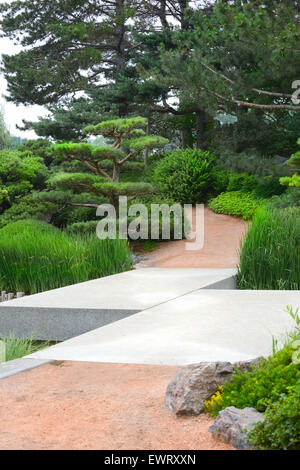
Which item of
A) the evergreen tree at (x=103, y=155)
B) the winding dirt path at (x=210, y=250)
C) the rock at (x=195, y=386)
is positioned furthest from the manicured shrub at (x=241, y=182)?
the rock at (x=195, y=386)

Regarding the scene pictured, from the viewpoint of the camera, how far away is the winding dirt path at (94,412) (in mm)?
2027

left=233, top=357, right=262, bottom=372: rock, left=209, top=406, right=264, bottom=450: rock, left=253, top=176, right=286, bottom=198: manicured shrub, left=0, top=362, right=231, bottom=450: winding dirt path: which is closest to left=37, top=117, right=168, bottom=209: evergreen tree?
left=253, top=176, right=286, bottom=198: manicured shrub

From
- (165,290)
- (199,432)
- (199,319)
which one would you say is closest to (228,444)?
(199,432)

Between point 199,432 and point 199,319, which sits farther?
point 199,319

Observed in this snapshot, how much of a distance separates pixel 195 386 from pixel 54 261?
4692mm

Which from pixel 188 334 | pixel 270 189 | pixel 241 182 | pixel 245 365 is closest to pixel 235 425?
pixel 245 365

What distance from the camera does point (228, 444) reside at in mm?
1994

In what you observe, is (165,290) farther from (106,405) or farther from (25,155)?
(25,155)

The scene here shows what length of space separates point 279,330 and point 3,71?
633 inches

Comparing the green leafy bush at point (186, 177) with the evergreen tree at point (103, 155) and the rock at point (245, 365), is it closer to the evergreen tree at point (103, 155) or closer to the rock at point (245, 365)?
the evergreen tree at point (103, 155)

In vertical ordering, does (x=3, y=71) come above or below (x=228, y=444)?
above

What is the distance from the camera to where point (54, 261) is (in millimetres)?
6801

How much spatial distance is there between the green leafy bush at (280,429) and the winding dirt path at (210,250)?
5.71 meters

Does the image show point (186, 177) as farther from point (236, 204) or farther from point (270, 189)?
point (270, 189)
